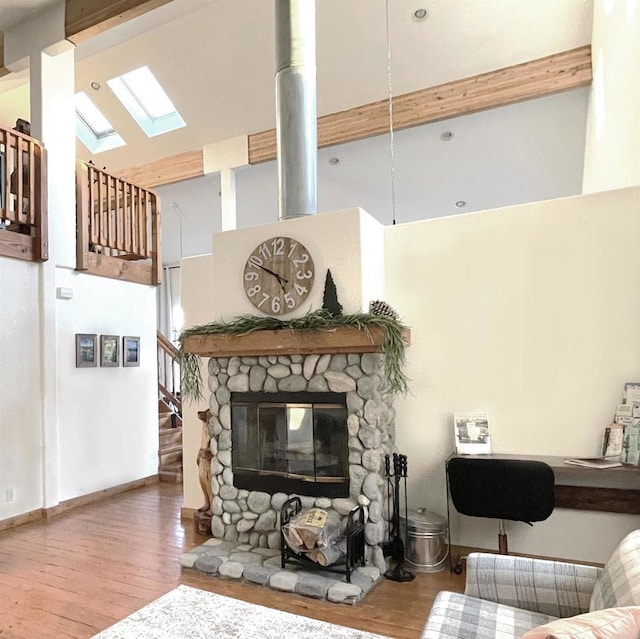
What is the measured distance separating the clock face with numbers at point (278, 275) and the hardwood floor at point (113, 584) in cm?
186

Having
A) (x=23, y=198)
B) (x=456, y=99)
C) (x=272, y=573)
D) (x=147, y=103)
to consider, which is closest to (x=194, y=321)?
(x=23, y=198)

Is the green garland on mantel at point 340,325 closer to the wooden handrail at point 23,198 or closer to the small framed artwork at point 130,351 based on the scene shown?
the wooden handrail at point 23,198

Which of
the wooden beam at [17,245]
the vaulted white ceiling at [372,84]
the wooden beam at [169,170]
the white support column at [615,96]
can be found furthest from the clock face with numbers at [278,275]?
the wooden beam at [169,170]

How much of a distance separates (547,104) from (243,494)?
18.6 ft

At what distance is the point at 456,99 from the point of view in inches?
240

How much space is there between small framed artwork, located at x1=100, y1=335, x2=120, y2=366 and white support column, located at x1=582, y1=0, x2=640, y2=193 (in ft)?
16.8

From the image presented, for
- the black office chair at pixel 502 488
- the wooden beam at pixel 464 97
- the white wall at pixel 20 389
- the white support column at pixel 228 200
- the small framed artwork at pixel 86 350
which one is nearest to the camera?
the black office chair at pixel 502 488

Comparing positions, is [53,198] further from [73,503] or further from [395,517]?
[395,517]

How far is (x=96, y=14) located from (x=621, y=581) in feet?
19.9

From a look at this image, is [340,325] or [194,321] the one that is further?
[194,321]

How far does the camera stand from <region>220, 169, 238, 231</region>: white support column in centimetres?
725

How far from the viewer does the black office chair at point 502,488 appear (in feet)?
9.91

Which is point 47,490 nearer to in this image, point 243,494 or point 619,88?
point 243,494

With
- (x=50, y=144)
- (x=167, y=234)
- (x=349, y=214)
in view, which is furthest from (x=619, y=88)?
(x=167, y=234)
